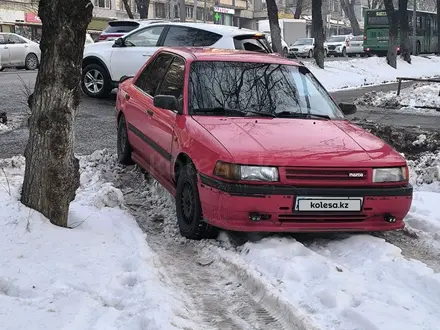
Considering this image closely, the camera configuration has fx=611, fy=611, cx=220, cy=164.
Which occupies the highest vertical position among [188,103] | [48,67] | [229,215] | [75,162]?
A: [48,67]

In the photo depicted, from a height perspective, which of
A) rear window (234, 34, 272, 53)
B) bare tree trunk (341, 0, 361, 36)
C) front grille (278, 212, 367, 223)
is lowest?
front grille (278, 212, 367, 223)

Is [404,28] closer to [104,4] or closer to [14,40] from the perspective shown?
[14,40]

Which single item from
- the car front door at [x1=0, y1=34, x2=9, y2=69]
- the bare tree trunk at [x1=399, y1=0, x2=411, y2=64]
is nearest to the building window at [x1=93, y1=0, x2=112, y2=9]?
the bare tree trunk at [x1=399, y1=0, x2=411, y2=64]

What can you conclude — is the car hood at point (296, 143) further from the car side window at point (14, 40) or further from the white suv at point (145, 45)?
the car side window at point (14, 40)

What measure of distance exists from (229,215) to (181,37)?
8134mm

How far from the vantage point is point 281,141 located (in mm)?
5020

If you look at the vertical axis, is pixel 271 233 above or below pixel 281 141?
below

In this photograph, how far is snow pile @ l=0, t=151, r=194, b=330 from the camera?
3422 mm

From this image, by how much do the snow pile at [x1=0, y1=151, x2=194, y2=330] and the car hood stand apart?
1.09 meters

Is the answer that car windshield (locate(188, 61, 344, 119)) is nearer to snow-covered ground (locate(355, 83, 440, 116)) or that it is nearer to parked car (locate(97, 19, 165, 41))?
snow-covered ground (locate(355, 83, 440, 116))

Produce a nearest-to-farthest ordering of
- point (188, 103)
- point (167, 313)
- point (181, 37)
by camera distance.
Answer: point (167, 313), point (188, 103), point (181, 37)

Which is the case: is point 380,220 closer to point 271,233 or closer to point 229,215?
point 271,233

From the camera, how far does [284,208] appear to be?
4746mm

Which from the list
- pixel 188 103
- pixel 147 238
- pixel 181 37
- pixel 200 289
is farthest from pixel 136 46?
pixel 200 289
